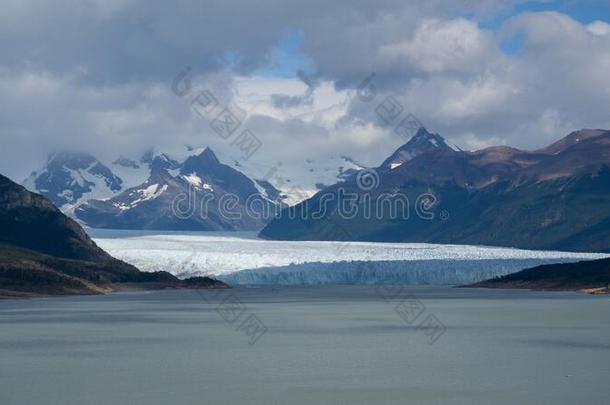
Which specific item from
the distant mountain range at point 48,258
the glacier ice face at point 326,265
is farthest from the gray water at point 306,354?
the glacier ice face at point 326,265

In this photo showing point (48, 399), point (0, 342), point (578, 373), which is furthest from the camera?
point (0, 342)

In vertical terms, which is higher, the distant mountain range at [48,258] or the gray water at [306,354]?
the distant mountain range at [48,258]

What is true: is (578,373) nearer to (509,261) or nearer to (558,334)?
(558,334)

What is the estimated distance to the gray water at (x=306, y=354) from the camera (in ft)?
141

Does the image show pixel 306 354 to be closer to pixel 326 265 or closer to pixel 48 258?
pixel 48 258

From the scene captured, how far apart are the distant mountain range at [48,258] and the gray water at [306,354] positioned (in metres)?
28.2

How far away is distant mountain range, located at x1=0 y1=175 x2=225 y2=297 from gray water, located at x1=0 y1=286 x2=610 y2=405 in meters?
28.2

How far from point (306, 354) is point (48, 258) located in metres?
91.4

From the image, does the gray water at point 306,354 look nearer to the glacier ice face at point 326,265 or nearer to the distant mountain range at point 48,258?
the distant mountain range at point 48,258

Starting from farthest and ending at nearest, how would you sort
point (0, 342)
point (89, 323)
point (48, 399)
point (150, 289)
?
1. point (150, 289)
2. point (89, 323)
3. point (0, 342)
4. point (48, 399)

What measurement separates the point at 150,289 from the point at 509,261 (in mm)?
53100

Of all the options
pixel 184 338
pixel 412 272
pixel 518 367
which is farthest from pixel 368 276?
pixel 518 367

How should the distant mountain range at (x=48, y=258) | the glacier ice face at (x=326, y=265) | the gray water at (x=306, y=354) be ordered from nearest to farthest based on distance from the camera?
the gray water at (x=306, y=354)
the distant mountain range at (x=48, y=258)
the glacier ice face at (x=326, y=265)

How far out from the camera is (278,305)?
105 meters
